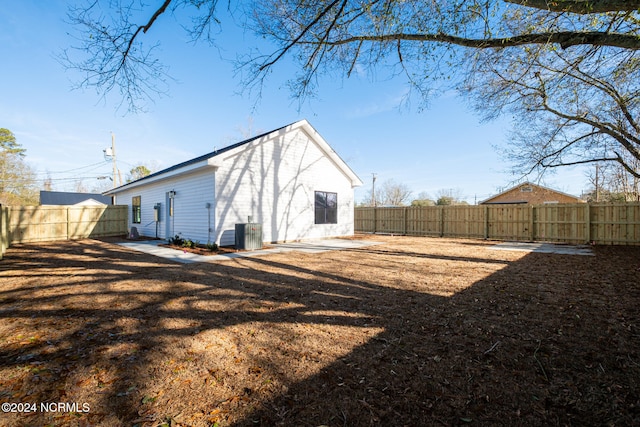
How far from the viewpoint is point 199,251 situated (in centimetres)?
934

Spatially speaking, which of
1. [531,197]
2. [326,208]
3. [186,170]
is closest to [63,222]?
[186,170]

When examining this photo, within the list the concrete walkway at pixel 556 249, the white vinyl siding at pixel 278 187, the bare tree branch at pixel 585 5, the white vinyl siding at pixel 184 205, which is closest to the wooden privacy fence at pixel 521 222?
the concrete walkway at pixel 556 249

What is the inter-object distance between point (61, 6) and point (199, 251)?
7043mm

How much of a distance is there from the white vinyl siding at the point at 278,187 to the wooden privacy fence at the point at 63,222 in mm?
9762

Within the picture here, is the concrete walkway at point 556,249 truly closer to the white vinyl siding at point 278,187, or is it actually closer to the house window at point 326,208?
the house window at point 326,208

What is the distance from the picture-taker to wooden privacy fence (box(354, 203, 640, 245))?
11.6 meters

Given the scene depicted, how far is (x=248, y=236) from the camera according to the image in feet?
33.0

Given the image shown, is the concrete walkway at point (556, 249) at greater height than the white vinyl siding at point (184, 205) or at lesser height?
lesser

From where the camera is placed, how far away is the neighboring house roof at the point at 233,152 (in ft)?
32.6

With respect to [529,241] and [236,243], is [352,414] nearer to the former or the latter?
[236,243]

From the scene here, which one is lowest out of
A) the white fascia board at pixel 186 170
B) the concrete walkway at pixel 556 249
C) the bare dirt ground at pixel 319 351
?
the concrete walkway at pixel 556 249

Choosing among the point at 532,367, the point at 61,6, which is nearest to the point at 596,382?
the point at 532,367

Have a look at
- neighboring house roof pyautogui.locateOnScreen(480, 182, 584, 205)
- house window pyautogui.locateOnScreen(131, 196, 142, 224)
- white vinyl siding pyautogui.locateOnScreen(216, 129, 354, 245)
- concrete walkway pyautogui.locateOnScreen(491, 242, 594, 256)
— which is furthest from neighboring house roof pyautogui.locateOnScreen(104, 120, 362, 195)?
neighboring house roof pyautogui.locateOnScreen(480, 182, 584, 205)

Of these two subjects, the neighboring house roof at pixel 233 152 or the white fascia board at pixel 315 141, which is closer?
the neighboring house roof at pixel 233 152
